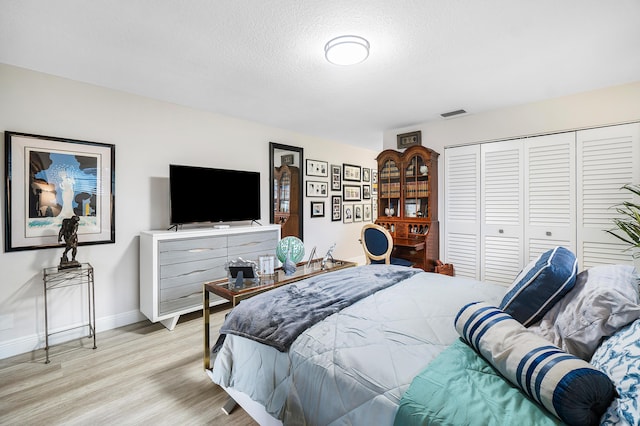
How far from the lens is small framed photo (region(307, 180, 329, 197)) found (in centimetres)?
507

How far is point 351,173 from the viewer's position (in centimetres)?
597

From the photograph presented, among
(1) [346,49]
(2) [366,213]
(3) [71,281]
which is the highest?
(1) [346,49]

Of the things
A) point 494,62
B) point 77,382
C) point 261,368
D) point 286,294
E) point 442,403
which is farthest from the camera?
point 494,62

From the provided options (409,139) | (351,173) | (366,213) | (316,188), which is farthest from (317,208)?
(409,139)

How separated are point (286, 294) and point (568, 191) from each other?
3.33 metres

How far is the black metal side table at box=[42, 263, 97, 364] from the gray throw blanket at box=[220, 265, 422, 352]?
1859 millimetres

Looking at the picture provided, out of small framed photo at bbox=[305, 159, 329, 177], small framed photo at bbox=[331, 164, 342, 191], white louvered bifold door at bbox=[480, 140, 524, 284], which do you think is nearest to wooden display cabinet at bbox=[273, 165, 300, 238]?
small framed photo at bbox=[305, 159, 329, 177]

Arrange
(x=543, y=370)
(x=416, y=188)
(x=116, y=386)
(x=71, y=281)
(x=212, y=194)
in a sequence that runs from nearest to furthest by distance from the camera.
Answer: (x=543, y=370) → (x=116, y=386) → (x=71, y=281) → (x=212, y=194) → (x=416, y=188)

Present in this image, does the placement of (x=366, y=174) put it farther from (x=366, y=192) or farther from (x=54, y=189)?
(x=54, y=189)

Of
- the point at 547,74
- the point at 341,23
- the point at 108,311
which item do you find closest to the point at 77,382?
the point at 108,311

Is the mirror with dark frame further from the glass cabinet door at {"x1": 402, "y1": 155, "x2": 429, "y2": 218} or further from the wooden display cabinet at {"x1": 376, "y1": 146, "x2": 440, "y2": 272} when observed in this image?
the glass cabinet door at {"x1": 402, "y1": 155, "x2": 429, "y2": 218}

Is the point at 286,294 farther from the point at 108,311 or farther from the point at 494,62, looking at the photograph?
the point at 494,62

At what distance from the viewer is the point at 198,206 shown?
3.46 m

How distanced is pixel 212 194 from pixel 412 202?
279 cm
